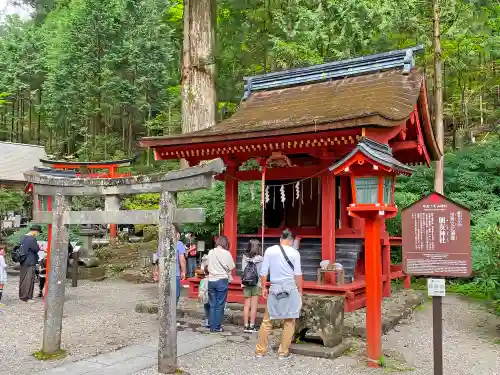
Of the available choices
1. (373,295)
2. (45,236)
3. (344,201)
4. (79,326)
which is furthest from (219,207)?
(373,295)

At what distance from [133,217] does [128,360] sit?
6.27 feet

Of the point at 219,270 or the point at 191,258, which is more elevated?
the point at 219,270

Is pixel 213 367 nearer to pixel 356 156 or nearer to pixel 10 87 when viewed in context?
pixel 356 156

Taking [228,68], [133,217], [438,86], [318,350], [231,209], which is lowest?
[318,350]

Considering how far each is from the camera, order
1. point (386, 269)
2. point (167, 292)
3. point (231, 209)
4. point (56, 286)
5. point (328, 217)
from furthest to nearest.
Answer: point (386, 269), point (231, 209), point (328, 217), point (56, 286), point (167, 292)

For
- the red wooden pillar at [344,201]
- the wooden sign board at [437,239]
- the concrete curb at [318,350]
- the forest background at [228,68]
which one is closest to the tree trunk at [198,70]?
the forest background at [228,68]

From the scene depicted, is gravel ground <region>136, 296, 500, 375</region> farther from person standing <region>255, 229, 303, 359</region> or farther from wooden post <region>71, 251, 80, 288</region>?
wooden post <region>71, 251, 80, 288</region>

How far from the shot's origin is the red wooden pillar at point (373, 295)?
5990 mm

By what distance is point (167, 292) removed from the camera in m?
5.72

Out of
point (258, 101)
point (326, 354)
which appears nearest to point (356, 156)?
point (326, 354)

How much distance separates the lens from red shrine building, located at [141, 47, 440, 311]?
28.2ft

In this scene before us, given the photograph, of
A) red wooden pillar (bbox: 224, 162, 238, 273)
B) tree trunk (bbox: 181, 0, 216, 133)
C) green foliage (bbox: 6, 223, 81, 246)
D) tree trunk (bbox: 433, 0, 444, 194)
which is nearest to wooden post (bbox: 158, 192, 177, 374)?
red wooden pillar (bbox: 224, 162, 238, 273)

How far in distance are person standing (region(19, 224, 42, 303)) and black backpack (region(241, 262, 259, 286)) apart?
590 cm

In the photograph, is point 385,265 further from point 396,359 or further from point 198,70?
point 198,70
